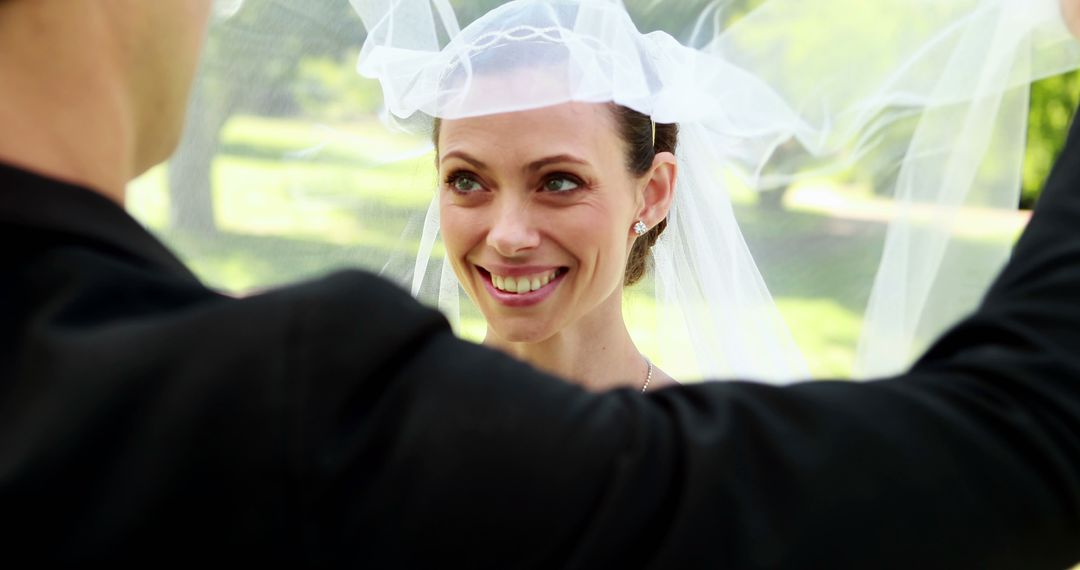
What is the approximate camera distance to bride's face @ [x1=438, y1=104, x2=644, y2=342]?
2596mm

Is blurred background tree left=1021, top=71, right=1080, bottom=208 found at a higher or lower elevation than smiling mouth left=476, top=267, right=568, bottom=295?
higher

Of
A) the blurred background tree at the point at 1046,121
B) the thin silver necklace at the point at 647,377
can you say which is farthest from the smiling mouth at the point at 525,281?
the blurred background tree at the point at 1046,121

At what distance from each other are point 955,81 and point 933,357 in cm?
102

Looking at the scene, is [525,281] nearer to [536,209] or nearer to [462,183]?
[536,209]

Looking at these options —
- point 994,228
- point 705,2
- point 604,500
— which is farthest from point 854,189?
point 604,500

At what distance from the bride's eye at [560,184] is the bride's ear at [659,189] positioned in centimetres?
24

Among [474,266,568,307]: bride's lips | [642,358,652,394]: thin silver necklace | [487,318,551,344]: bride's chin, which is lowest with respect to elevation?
[642,358,652,394]: thin silver necklace

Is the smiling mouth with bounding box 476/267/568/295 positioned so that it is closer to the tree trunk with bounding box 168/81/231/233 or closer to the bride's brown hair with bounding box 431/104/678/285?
the bride's brown hair with bounding box 431/104/678/285

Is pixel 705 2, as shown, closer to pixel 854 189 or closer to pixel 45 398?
pixel 854 189

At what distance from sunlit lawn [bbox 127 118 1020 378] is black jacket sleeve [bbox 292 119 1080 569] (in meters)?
1.13

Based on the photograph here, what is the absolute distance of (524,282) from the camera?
268 centimetres

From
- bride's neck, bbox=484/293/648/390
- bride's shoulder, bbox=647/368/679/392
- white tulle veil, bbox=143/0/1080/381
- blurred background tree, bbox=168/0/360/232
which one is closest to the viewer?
white tulle veil, bbox=143/0/1080/381

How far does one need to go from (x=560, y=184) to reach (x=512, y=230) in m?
0.17

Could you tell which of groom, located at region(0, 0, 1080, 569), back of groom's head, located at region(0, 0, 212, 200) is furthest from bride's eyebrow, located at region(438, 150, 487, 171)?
groom, located at region(0, 0, 1080, 569)
